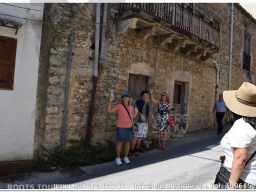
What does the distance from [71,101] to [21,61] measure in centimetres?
135

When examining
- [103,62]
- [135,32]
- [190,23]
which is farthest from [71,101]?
[190,23]

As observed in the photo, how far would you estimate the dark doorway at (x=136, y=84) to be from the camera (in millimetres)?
6681

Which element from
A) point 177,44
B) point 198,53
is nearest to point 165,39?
point 177,44

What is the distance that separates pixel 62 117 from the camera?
4984 mm

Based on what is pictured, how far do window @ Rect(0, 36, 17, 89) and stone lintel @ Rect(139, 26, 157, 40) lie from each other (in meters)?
3.43

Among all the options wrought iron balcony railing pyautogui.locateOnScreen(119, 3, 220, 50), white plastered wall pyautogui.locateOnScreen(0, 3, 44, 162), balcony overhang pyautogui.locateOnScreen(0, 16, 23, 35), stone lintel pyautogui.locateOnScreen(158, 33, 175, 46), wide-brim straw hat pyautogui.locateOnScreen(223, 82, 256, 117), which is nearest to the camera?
wide-brim straw hat pyautogui.locateOnScreen(223, 82, 256, 117)

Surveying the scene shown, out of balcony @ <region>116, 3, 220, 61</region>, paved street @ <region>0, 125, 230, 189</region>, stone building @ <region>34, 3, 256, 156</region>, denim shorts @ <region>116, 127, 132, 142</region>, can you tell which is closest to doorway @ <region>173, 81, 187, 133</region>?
stone building @ <region>34, 3, 256, 156</region>

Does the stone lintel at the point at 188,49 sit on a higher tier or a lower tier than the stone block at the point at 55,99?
higher

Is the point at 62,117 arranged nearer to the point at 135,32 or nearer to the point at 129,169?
the point at 129,169

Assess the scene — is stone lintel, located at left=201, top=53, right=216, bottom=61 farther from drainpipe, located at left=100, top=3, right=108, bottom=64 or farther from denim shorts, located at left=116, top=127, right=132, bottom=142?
denim shorts, located at left=116, top=127, right=132, bottom=142

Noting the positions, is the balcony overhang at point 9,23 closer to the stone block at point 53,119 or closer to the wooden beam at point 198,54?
the stone block at point 53,119

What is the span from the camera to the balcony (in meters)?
5.76

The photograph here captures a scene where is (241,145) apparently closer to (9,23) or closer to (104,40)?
(9,23)

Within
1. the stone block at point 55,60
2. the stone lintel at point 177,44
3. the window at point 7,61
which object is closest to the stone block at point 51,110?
the window at point 7,61
